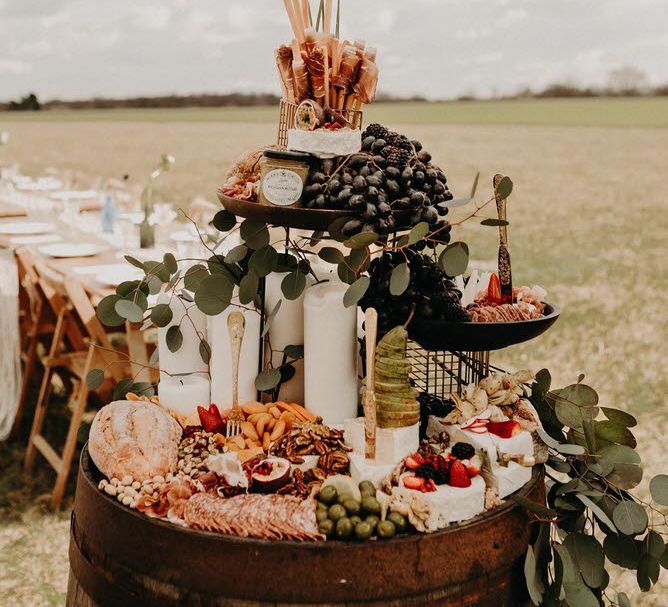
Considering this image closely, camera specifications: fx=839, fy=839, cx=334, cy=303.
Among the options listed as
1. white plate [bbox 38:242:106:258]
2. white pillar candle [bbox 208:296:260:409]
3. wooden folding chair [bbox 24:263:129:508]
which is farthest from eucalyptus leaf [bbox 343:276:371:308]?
white plate [bbox 38:242:106:258]

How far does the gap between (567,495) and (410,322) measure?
0.53 metres

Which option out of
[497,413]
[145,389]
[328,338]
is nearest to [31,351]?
[145,389]

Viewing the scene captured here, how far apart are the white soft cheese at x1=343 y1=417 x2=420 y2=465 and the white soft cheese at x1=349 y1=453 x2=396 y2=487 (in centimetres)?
2

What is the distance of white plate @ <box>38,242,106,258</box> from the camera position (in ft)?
15.5

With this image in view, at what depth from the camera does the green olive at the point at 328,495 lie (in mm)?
1620

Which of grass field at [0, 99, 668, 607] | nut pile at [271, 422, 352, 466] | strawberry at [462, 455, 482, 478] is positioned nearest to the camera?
strawberry at [462, 455, 482, 478]

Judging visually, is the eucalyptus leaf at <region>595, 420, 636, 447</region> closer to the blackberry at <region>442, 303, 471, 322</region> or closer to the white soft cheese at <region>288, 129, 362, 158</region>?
the blackberry at <region>442, 303, 471, 322</region>

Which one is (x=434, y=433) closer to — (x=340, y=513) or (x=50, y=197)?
(x=340, y=513)

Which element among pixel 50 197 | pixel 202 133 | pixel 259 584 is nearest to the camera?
pixel 259 584

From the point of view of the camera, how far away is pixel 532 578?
64.8 inches

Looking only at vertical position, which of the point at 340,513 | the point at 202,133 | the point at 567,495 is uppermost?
the point at 340,513

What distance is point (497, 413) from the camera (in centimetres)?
188

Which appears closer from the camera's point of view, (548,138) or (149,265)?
(149,265)

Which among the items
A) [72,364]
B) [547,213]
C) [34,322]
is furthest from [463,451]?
[547,213]
